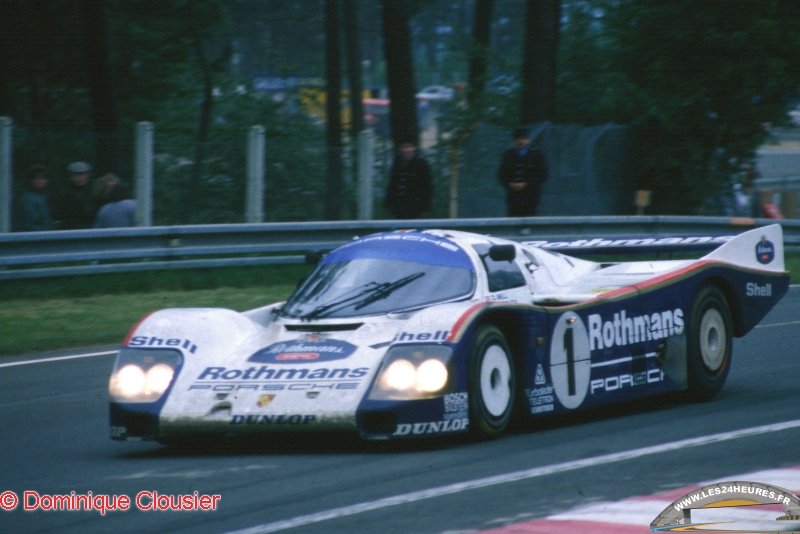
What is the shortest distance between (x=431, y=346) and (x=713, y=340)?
305cm

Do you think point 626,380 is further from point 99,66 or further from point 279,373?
point 99,66

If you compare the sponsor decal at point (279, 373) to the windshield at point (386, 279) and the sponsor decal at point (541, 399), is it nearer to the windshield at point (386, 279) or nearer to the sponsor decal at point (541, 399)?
the windshield at point (386, 279)

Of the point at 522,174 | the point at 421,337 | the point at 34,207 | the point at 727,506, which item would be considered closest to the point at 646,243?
the point at 421,337

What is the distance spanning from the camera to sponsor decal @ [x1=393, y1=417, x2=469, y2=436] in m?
7.48

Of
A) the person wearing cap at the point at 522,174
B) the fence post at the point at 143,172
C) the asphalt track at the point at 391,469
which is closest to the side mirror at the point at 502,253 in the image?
the asphalt track at the point at 391,469

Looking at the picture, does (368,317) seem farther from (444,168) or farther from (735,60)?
(735,60)

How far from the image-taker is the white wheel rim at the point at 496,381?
7.92 metres

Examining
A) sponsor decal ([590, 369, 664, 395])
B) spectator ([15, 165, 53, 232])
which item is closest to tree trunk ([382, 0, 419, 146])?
spectator ([15, 165, 53, 232])

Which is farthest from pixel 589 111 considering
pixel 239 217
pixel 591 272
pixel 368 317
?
pixel 368 317

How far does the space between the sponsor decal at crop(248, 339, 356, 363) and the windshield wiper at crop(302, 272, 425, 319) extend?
1.49 feet

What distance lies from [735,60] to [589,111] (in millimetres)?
3255

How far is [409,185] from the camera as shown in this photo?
16781mm

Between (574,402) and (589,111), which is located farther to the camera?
(589,111)

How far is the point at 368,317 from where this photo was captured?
8.36 meters
